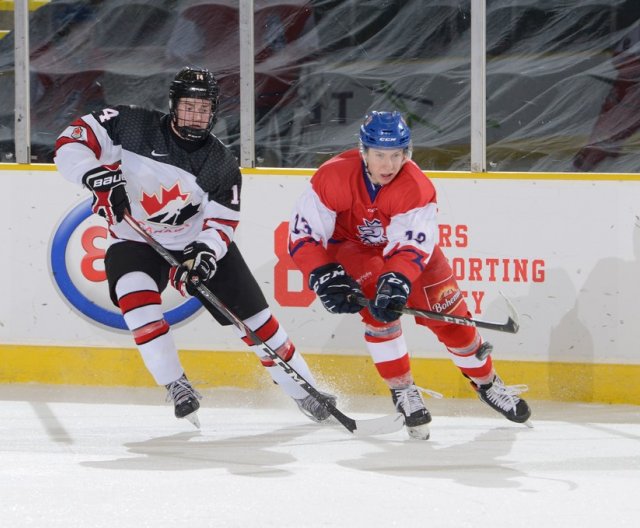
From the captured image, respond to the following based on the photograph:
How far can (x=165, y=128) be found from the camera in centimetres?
400

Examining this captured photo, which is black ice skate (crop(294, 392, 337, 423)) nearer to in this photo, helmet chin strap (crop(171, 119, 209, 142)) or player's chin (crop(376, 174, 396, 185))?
player's chin (crop(376, 174, 396, 185))

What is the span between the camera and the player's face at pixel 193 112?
12.7 feet

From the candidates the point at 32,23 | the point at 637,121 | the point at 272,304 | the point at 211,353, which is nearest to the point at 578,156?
the point at 637,121

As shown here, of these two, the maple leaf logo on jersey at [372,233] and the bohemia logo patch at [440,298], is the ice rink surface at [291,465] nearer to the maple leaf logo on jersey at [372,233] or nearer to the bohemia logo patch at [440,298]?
the bohemia logo patch at [440,298]

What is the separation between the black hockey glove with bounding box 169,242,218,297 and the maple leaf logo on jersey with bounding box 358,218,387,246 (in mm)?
459

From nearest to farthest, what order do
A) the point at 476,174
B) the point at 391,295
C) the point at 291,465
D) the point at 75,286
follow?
the point at 291,465, the point at 391,295, the point at 476,174, the point at 75,286

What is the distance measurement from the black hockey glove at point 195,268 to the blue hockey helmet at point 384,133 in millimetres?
606

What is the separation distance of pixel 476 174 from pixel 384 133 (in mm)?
1049

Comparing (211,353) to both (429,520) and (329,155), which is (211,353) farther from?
(429,520)

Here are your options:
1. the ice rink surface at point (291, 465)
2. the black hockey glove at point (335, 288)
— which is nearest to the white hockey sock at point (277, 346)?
the ice rink surface at point (291, 465)

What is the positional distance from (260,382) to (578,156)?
1421mm

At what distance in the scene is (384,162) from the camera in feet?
11.9

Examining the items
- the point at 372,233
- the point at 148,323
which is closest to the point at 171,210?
the point at 148,323

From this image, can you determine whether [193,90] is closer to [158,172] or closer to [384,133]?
[158,172]
